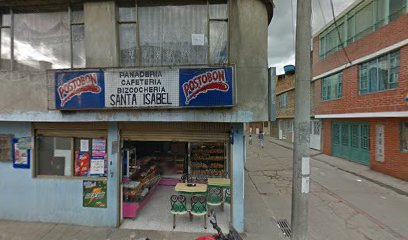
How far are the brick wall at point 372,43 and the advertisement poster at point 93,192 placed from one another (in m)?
13.6

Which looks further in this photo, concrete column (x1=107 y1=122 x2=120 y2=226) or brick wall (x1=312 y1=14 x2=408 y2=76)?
brick wall (x1=312 y1=14 x2=408 y2=76)

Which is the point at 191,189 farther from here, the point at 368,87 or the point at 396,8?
the point at 396,8

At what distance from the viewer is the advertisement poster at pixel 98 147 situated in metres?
6.00

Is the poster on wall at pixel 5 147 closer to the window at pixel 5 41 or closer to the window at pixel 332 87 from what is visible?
the window at pixel 5 41

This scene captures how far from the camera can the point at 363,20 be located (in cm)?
1343

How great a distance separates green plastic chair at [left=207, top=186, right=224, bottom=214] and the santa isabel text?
329 centimetres

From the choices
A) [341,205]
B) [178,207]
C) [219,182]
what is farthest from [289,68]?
[178,207]

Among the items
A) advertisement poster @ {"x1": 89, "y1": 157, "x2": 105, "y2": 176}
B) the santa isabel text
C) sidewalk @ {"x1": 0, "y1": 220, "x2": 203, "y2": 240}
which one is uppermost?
the santa isabel text

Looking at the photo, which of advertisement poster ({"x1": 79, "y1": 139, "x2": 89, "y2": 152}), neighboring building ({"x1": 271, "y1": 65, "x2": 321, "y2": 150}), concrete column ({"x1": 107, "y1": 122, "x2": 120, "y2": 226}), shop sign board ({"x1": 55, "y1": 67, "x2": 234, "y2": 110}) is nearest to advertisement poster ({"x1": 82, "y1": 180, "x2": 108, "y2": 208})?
concrete column ({"x1": 107, "y1": 122, "x2": 120, "y2": 226})

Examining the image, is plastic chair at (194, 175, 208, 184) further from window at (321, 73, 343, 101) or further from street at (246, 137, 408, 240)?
window at (321, 73, 343, 101)

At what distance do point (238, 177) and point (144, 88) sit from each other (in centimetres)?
317

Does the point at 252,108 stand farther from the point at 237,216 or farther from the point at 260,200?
the point at 260,200

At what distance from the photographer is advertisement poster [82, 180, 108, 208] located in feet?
19.3

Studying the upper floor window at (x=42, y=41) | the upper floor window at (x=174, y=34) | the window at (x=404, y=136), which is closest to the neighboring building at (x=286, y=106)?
the window at (x=404, y=136)
